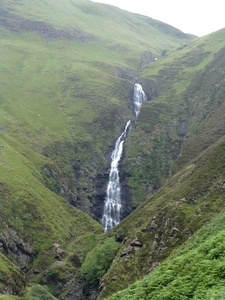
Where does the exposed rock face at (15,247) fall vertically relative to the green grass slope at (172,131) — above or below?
below

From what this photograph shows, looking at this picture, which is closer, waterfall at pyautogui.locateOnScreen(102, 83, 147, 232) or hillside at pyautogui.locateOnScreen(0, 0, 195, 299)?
hillside at pyautogui.locateOnScreen(0, 0, 195, 299)

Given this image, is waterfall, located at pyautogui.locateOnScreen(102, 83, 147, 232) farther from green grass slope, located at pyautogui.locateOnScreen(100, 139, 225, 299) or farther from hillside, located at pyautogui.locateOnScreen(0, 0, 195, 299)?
green grass slope, located at pyautogui.locateOnScreen(100, 139, 225, 299)

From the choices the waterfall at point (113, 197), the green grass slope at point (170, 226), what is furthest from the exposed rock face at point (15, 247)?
the waterfall at point (113, 197)

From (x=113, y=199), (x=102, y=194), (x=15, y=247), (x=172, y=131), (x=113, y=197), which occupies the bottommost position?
(x=15, y=247)

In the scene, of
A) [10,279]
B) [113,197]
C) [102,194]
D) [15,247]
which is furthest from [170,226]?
[102,194]

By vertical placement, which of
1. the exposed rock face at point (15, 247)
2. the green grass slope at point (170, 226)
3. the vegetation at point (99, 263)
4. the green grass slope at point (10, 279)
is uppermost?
the green grass slope at point (170, 226)

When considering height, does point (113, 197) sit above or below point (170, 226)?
below

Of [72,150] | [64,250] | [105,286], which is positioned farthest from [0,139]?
[105,286]

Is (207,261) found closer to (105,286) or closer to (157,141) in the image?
(105,286)

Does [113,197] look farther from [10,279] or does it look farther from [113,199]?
[10,279]

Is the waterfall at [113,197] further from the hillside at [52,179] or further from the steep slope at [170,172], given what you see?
the steep slope at [170,172]

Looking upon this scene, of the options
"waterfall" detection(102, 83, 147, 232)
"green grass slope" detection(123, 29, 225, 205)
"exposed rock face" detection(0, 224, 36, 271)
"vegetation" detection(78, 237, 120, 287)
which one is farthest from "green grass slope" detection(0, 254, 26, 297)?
"green grass slope" detection(123, 29, 225, 205)

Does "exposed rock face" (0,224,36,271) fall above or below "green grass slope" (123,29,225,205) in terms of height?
below

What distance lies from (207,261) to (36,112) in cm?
16600
